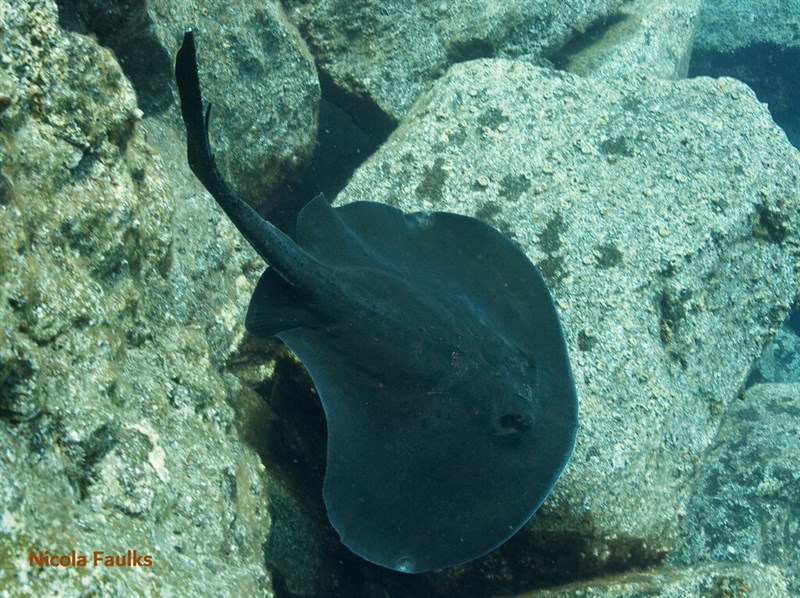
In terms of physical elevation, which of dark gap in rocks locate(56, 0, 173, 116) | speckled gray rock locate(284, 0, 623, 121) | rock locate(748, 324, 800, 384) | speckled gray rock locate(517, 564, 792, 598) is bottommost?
speckled gray rock locate(517, 564, 792, 598)

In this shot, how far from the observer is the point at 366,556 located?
2871mm

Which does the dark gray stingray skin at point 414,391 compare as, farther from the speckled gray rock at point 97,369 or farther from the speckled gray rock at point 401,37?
the speckled gray rock at point 401,37

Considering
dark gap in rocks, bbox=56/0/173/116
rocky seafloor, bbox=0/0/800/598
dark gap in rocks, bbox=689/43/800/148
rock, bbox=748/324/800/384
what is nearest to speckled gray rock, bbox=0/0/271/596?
rocky seafloor, bbox=0/0/800/598

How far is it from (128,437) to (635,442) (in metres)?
3.00

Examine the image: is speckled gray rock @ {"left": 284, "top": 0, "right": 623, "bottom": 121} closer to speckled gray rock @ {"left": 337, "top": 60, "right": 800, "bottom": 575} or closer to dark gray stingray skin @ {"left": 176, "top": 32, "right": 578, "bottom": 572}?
speckled gray rock @ {"left": 337, "top": 60, "right": 800, "bottom": 575}

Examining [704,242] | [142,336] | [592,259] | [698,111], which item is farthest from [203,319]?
[698,111]

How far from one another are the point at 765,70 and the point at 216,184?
38.1 ft

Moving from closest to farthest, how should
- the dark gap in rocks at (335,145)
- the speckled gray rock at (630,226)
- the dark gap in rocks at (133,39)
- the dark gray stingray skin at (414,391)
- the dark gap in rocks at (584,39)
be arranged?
the dark gray stingray skin at (414,391)
the dark gap in rocks at (133,39)
the speckled gray rock at (630,226)
the dark gap in rocks at (335,145)
the dark gap in rocks at (584,39)

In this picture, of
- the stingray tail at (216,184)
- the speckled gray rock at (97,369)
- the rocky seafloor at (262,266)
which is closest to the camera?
the speckled gray rock at (97,369)

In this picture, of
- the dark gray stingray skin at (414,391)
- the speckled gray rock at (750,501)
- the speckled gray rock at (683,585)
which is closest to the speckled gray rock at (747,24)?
the speckled gray rock at (750,501)

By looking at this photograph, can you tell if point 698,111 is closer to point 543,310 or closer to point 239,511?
point 543,310

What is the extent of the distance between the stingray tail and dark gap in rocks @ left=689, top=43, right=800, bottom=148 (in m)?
10.5

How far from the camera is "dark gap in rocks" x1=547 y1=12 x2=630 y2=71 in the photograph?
708 cm

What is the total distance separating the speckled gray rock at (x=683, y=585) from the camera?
3.36m
